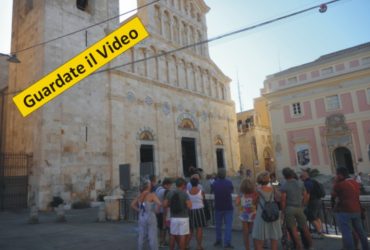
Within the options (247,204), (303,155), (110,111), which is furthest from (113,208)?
(303,155)

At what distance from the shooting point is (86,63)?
32.6ft

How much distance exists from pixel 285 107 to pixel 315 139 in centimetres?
400

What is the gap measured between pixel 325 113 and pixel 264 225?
22705 millimetres

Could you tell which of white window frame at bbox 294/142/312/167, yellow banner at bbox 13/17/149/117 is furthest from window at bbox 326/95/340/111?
yellow banner at bbox 13/17/149/117

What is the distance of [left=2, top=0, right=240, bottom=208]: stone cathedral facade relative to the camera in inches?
634

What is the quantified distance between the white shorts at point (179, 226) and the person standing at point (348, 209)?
3.04 m

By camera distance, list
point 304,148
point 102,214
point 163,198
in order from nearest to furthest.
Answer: point 163,198, point 102,214, point 304,148

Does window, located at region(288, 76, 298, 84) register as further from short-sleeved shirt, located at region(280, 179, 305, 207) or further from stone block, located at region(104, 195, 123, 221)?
short-sleeved shirt, located at region(280, 179, 305, 207)

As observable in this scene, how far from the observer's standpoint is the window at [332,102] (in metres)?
24.4

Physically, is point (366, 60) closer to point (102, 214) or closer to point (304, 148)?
point (304, 148)

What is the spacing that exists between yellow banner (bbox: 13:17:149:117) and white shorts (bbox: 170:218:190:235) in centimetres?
620

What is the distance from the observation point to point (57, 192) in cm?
1545

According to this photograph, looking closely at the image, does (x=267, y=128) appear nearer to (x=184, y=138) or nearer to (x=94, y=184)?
(x=184, y=138)

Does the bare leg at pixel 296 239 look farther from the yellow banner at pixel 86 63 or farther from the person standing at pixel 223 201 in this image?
the yellow banner at pixel 86 63
